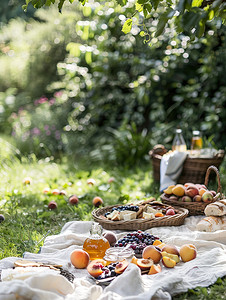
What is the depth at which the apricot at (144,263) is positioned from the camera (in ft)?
8.87

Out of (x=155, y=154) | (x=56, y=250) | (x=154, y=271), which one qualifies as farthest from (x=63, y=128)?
(x=154, y=271)

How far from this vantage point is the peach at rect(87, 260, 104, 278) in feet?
8.51

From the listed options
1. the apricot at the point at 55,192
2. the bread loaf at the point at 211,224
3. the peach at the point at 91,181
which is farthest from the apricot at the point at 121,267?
the peach at the point at 91,181

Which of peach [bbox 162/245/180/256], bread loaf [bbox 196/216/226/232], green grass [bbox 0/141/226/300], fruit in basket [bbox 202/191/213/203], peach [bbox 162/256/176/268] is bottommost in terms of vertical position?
green grass [bbox 0/141/226/300]

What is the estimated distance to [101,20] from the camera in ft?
20.0

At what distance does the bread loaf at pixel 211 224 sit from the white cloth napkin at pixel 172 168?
129 centimetres

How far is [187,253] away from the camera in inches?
114

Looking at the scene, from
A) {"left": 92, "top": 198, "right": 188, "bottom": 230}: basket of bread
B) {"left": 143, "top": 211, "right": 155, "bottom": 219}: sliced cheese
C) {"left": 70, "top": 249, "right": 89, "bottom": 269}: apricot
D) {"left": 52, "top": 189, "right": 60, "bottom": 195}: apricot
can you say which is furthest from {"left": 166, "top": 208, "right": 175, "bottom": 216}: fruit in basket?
{"left": 52, "top": 189, "right": 60, "bottom": 195}: apricot

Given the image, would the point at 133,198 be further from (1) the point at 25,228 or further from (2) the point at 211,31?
(2) the point at 211,31

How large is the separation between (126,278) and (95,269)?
0.30 meters

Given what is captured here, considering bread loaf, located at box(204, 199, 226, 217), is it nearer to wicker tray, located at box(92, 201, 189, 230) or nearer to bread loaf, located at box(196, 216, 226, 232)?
bread loaf, located at box(196, 216, 226, 232)

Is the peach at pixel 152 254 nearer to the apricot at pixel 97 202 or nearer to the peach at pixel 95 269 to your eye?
the peach at pixel 95 269

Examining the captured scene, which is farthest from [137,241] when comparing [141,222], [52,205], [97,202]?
[52,205]

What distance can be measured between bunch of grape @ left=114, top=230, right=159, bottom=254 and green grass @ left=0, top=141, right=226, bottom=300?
23.3 inches
